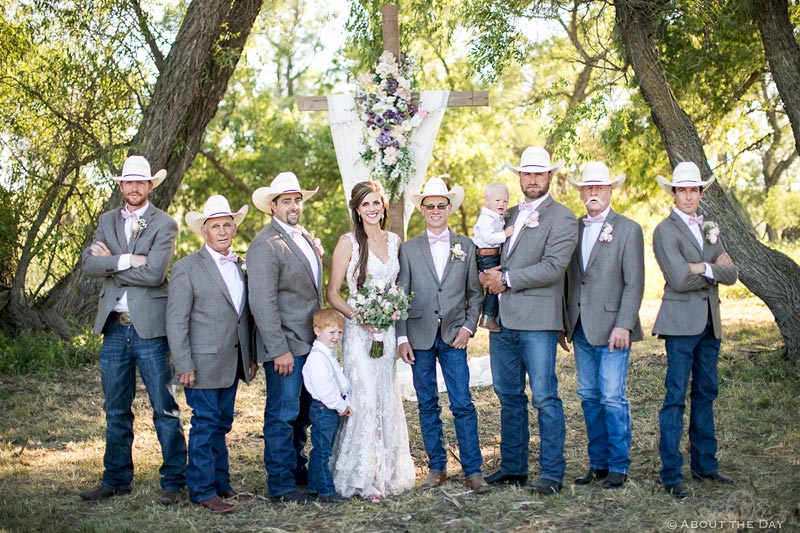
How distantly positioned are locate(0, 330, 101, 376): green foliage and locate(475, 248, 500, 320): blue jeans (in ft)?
20.0

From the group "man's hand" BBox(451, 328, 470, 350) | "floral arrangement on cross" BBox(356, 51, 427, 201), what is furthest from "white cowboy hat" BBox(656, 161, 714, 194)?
"floral arrangement on cross" BBox(356, 51, 427, 201)

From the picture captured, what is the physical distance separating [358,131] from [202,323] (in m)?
3.31

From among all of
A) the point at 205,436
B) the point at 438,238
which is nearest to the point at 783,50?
the point at 438,238

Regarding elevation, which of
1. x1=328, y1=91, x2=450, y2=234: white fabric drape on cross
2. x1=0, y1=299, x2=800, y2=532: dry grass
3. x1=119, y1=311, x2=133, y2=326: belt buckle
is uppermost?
x1=328, y1=91, x2=450, y2=234: white fabric drape on cross

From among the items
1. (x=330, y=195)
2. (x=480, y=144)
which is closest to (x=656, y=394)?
(x=480, y=144)

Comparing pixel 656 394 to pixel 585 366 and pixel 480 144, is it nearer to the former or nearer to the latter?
pixel 585 366

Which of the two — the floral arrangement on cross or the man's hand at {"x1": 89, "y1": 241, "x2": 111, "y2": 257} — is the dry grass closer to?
the man's hand at {"x1": 89, "y1": 241, "x2": 111, "y2": 257}

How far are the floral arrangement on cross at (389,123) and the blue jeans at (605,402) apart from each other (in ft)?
9.32

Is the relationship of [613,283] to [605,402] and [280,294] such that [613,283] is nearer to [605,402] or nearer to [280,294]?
[605,402]

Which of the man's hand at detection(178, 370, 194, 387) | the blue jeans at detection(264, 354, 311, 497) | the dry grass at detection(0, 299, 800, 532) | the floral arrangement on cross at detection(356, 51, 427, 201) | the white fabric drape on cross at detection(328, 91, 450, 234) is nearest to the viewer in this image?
the dry grass at detection(0, 299, 800, 532)

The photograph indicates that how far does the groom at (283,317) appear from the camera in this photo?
5.46 m

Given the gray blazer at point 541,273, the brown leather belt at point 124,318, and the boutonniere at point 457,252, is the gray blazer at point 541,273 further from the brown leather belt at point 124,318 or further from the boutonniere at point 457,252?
the brown leather belt at point 124,318

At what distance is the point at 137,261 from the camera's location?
562 centimetres

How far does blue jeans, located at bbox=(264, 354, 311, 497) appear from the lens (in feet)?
18.2
